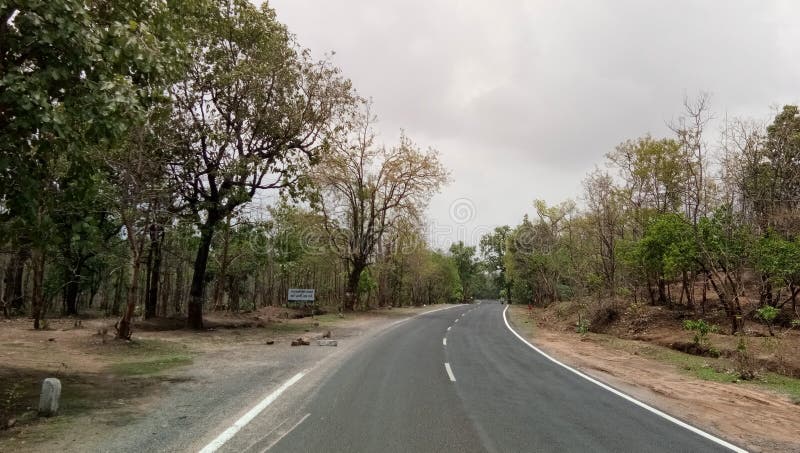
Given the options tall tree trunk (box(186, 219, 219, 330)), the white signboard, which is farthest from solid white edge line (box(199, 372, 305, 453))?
the white signboard

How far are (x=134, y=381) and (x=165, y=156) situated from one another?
11.8 meters

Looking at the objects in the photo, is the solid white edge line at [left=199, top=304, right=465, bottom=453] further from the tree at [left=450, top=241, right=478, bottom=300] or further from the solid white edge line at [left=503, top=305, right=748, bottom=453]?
the tree at [left=450, top=241, right=478, bottom=300]

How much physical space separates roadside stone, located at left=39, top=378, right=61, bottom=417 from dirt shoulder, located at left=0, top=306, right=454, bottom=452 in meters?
0.11

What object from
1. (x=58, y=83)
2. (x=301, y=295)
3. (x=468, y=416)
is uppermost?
(x=58, y=83)

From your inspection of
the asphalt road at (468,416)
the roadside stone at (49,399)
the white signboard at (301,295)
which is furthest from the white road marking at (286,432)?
the white signboard at (301,295)

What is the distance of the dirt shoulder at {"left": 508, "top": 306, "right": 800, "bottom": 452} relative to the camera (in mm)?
7961

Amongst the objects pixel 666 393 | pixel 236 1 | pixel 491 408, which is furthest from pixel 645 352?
pixel 236 1

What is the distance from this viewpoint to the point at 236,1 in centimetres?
1961

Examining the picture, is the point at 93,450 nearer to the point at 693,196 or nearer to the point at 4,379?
the point at 4,379

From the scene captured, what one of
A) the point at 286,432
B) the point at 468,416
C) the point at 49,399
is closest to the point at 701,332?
the point at 468,416

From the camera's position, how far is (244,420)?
7.18 m

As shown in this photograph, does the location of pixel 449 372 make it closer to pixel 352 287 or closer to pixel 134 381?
pixel 134 381

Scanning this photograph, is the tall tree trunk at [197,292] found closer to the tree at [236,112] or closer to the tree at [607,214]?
the tree at [236,112]

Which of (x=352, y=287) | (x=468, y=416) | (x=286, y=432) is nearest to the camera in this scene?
(x=286, y=432)
